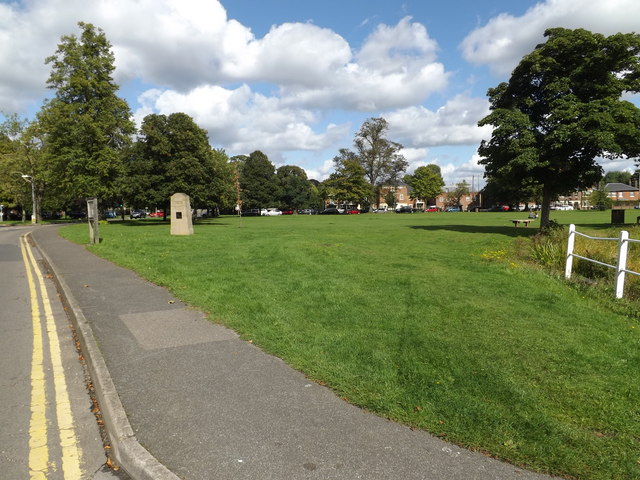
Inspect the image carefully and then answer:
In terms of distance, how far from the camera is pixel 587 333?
597 cm

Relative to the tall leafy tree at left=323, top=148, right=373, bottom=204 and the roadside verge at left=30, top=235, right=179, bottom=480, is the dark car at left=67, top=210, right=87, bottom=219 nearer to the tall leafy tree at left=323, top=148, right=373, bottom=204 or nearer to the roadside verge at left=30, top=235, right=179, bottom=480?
the tall leafy tree at left=323, top=148, right=373, bottom=204

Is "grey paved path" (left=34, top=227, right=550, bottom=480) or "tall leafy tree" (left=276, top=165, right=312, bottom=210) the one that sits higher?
"tall leafy tree" (left=276, top=165, right=312, bottom=210)

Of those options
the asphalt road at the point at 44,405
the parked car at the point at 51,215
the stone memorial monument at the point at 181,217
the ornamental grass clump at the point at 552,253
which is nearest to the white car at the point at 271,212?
the parked car at the point at 51,215

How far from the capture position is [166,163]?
38.5 metres

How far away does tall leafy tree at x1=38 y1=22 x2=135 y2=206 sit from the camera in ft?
128

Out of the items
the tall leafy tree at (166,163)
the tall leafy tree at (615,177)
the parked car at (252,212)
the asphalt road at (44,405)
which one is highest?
the tall leafy tree at (615,177)

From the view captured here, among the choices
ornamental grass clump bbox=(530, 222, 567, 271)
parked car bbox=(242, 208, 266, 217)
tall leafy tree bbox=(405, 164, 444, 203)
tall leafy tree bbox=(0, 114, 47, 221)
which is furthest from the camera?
tall leafy tree bbox=(405, 164, 444, 203)

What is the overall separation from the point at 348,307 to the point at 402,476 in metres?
4.41

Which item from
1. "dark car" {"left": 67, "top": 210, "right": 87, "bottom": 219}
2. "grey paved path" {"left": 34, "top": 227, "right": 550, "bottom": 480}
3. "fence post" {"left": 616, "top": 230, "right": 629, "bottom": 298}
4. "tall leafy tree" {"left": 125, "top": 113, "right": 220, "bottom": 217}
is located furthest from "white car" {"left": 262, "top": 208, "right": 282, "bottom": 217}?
"grey paved path" {"left": 34, "top": 227, "right": 550, "bottom": 480}

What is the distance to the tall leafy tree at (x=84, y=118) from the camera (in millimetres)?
39156

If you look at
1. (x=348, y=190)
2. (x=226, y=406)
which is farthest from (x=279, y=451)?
(x=348, y=190)

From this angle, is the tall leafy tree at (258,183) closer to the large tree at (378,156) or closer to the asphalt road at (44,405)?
the large tree at (378,156)

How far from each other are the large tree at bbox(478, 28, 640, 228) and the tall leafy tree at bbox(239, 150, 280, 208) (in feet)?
236

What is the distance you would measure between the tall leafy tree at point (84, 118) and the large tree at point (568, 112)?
33.8 meters
